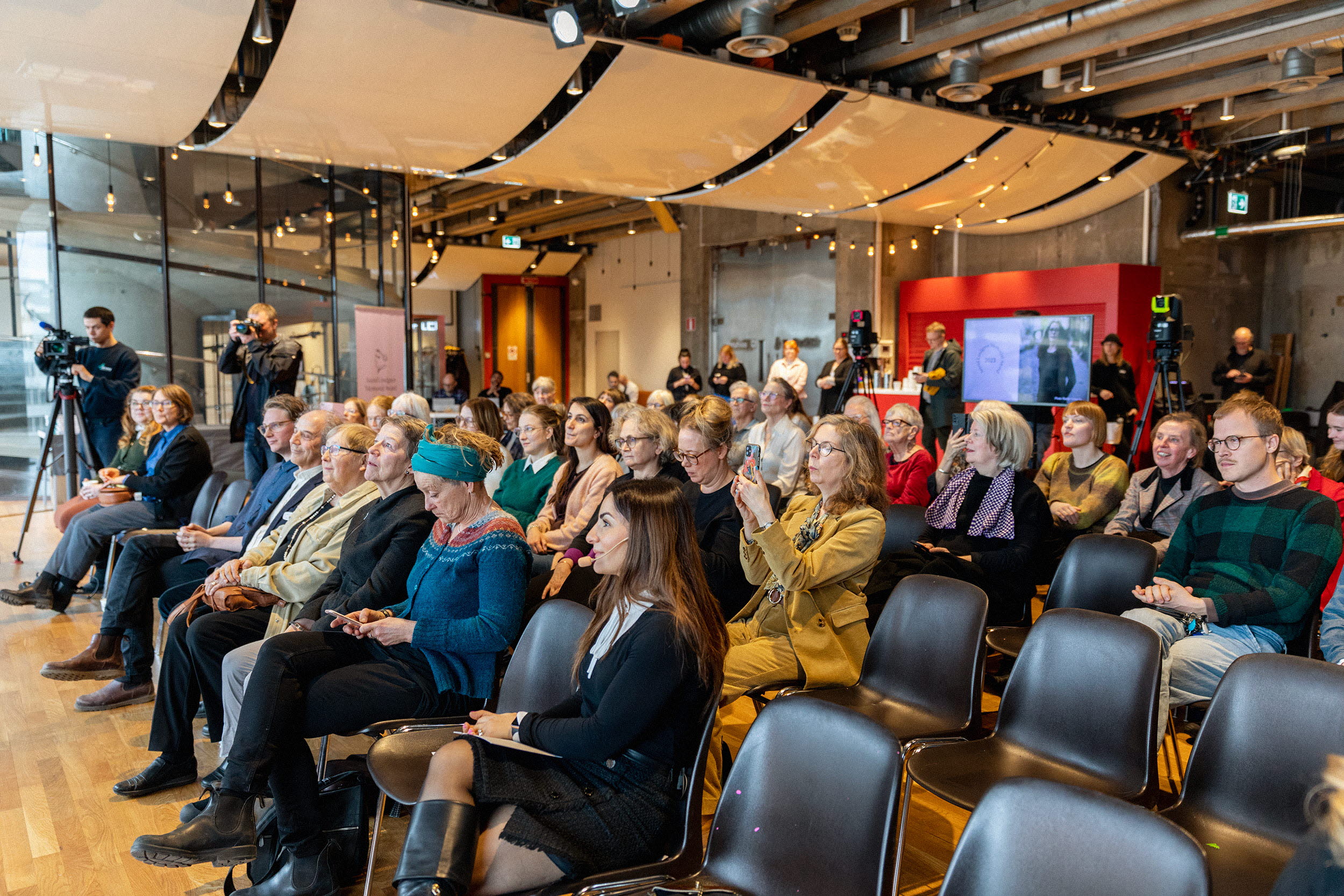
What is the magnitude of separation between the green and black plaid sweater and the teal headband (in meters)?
2.06

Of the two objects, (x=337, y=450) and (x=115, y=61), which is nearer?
(x=337, y=450)

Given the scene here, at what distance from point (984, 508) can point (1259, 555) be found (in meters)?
0.93

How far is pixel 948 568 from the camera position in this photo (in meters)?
3.33

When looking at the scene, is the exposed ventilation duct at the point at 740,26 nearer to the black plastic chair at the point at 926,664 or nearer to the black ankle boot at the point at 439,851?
the black plastic chair at the point at 926,664

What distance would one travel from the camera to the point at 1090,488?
423cm

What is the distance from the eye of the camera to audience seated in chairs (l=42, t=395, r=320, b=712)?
372cm

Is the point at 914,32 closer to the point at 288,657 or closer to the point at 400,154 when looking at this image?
the point at 400,154

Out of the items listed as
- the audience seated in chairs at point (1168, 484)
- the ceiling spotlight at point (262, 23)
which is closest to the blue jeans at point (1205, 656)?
the audience seated in chairs at point (1168, 484)

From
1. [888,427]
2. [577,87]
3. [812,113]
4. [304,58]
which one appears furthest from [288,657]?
[812,113]

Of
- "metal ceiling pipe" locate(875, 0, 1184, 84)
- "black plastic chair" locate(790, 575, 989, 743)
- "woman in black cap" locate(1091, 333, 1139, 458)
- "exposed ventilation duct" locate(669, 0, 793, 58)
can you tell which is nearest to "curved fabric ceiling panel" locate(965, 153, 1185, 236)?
"woman in black cap" locate(1091, 333, 1139, 458)

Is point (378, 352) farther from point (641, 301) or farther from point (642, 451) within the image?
point (641, 301)

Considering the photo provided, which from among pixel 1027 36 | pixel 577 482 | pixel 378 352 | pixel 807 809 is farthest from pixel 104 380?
pixel 1027 36

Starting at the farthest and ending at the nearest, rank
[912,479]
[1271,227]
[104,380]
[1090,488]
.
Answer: [1271,227]
[104,380]
[912,479]
[1090,488]

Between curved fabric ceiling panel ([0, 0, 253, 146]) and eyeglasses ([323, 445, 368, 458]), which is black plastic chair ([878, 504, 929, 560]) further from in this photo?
curved fabric ceiling panel ([0, 0, 253, 146])
